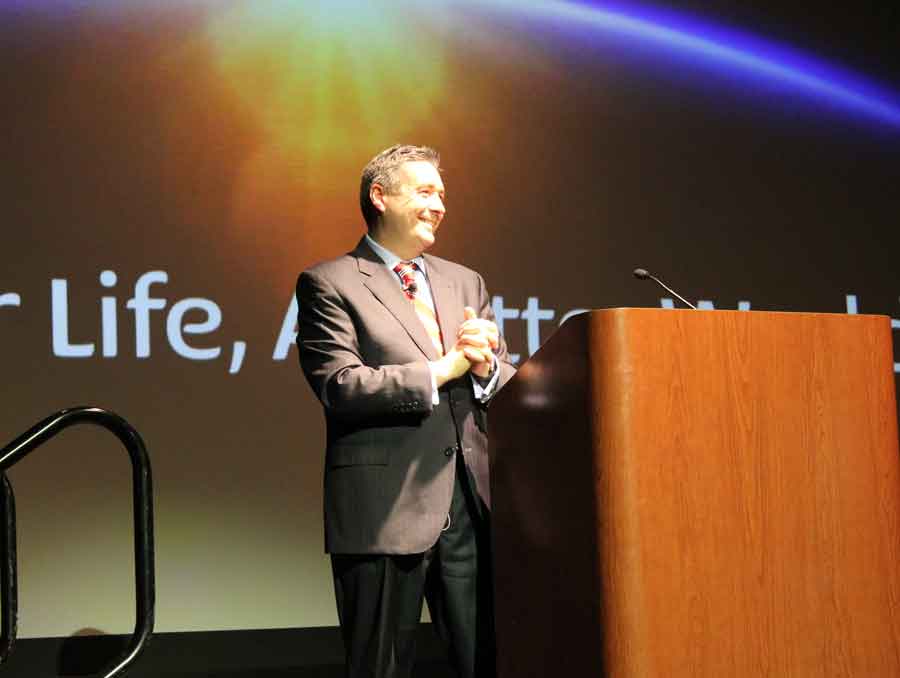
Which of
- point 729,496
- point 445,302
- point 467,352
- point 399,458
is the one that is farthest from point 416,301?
point 729,496

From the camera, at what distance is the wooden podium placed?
5.77ft

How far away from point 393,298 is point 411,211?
0.24 meters

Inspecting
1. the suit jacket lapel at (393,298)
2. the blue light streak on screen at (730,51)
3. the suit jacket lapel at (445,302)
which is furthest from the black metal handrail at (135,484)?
the blue light streak on screen at (730,51)

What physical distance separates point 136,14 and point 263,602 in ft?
7.30

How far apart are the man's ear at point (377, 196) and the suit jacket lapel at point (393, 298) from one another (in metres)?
0.14

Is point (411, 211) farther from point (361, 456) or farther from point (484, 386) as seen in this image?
point (361, 456)

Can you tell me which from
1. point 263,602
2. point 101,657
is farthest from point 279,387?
point 101,657

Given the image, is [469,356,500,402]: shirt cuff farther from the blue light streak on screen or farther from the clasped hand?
the blue light streak on screen

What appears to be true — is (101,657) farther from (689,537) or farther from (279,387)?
(689,537)

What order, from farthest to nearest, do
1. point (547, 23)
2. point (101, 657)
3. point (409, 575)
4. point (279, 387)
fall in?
point (547, 23) → point (279, 387) → point (101, 657) → point (409, 575)

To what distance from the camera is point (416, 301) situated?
9.18 ft

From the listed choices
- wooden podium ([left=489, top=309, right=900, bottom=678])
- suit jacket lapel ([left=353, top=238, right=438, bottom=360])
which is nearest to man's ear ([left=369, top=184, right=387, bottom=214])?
suit jacket lapel ([left=353, top=238, right=438, bottom=360])

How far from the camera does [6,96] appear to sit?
392 centimetres

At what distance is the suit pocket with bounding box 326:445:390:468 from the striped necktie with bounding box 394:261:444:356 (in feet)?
1.05
